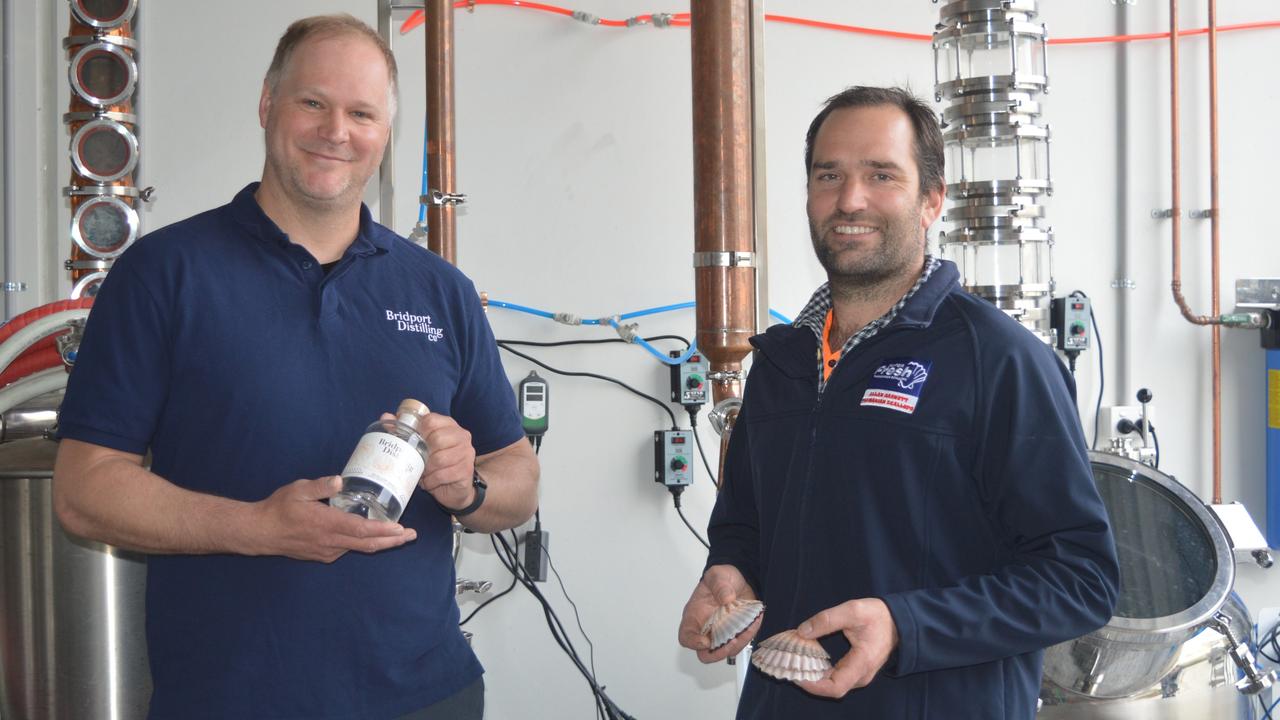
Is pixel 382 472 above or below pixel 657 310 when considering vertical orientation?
below

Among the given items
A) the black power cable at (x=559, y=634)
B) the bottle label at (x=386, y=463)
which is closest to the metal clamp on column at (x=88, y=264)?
the black power cable at (x=559, y=634)

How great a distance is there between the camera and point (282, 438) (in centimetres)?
130

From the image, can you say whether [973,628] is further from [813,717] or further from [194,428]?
[194,428]

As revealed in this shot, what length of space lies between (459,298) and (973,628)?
2.74 feet

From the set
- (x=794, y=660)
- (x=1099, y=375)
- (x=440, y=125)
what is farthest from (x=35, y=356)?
(x=1099, y=375)

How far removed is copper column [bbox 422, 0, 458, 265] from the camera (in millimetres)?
2555

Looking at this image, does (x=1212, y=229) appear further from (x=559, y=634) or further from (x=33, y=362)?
(x=33, y=362)

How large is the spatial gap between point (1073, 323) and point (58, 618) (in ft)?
8.67

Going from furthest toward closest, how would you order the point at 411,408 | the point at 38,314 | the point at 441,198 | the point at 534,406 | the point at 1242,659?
1. the point at 534,406
2. the point at 441,198
3. the point at 38,314
4. the point at 1242,659
5. the point at 411,408

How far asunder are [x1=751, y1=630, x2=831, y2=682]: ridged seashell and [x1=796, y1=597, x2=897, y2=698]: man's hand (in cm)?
1

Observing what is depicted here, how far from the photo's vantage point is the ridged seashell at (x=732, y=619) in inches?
50.4

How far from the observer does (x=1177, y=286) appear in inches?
120

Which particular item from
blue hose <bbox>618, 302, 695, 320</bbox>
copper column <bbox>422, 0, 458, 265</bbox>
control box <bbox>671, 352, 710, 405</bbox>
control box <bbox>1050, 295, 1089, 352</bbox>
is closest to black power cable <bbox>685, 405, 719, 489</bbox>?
control box <bbox>671, 352, 710, 405</bbox>

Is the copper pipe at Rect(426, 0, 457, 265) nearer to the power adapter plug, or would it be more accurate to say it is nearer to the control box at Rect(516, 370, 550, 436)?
the control box at Rect(516, 370, 550, 436)
